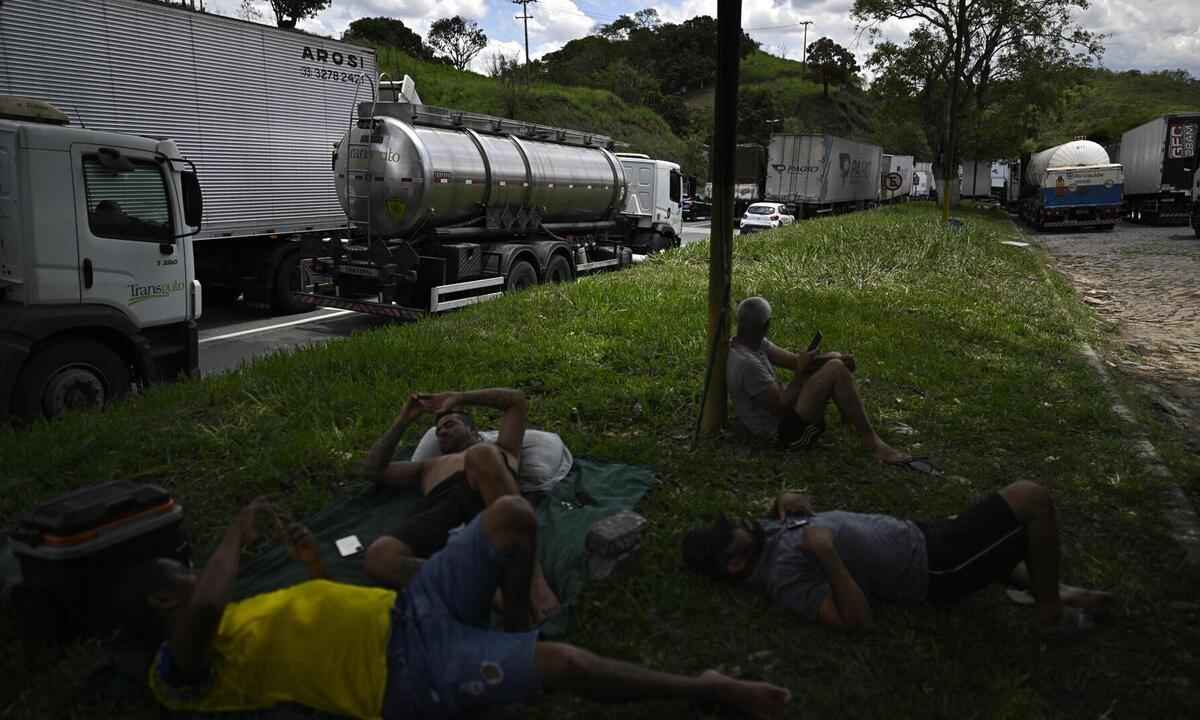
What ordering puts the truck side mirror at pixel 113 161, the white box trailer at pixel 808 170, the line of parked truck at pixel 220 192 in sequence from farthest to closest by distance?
the white box trailer at pixel 808 170 → the truck side mirror at pixel 113 161 → the line of parked truck at pixel 220 192

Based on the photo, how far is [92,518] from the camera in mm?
3113

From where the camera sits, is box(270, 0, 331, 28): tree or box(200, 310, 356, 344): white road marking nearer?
box(200, 310, 356, 344): white road marking

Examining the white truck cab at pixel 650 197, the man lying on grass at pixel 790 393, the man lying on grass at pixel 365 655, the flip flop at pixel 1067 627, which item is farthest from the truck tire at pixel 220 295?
the flip flop at pixel 1067 627

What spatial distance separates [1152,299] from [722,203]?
12.6m

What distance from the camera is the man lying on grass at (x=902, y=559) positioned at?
11.5ft

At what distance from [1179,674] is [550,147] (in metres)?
12.7

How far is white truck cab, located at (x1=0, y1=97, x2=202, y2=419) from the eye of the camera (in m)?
6.09

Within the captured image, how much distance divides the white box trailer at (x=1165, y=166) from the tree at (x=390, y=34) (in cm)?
4556

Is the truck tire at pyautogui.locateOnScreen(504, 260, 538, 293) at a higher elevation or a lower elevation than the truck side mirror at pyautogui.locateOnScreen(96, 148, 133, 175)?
lower

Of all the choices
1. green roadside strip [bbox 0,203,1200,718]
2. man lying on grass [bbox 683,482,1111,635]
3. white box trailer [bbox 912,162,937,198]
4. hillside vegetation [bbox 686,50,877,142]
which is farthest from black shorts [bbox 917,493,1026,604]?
hillside vegetation [bbox 686,50,877,142]

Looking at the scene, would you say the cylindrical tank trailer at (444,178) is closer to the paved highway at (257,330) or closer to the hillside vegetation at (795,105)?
the paved highway at (257,330)

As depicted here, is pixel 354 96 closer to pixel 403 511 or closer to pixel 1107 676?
pixel 403 511

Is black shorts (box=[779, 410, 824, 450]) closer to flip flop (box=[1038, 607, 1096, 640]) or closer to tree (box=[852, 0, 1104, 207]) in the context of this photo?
flip flop (box=[1038, 607, 1096, 640])

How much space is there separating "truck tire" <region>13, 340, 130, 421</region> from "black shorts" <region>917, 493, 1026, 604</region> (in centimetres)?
614
